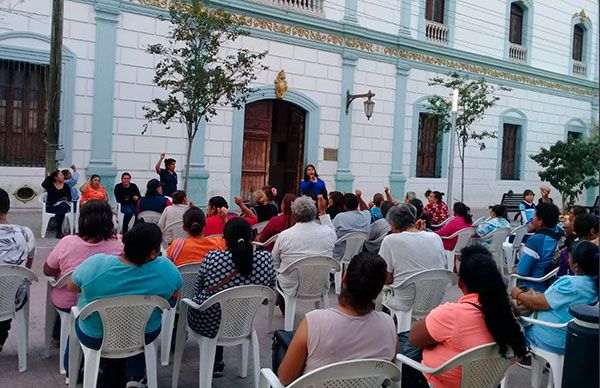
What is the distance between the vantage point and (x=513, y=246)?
924cm

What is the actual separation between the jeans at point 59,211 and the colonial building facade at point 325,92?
0.84m

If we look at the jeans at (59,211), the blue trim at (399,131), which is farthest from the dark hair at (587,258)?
the blue trim at (399,131)

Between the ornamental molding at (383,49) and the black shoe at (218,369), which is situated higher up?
the ornamental molding at (383,49)

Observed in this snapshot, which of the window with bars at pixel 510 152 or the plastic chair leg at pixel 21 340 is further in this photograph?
the window with bars at pixel 510 152

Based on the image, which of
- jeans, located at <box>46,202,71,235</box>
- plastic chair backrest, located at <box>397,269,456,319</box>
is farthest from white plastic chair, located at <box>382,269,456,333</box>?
jeans, located at <box>46,202,71,235</box>

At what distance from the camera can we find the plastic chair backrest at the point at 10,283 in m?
4.44

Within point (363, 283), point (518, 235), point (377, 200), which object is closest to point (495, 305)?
point (363, 283)

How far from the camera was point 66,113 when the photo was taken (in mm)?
11859

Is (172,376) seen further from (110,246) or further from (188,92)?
(188,92)

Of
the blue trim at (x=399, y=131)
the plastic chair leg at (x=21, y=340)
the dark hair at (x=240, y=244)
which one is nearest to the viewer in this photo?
the dark hair at (x=240, y=244)

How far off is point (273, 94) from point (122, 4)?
405 cm

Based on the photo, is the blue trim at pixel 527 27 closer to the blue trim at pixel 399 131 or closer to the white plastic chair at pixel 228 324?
the blue trim at pixel 399 131

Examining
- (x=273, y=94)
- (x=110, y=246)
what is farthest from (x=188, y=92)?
(x=110, y=246)

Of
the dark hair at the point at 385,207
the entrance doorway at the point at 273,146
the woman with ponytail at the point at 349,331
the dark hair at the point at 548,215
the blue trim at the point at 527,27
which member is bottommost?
the woman with ponytail at the point at 349,331
